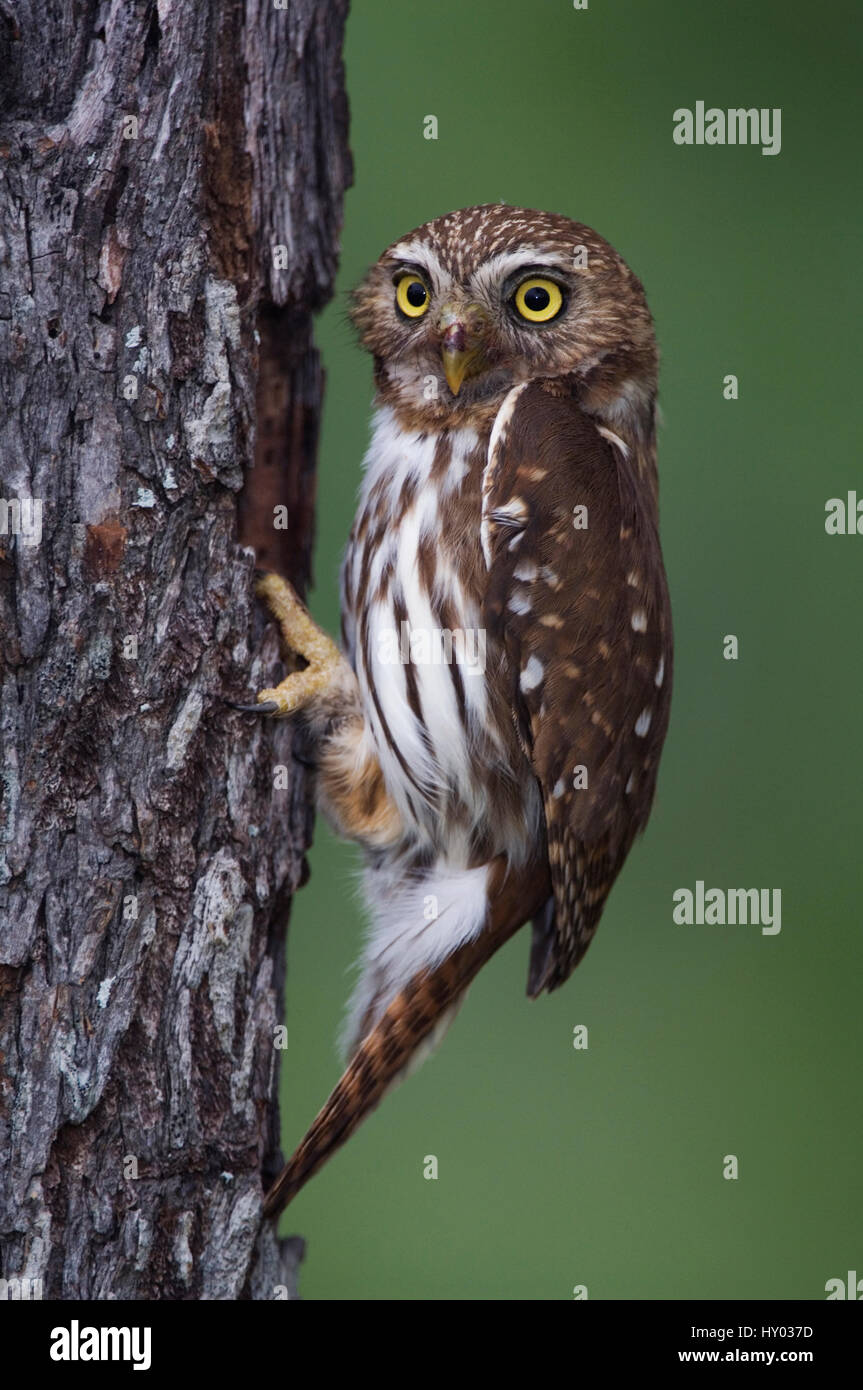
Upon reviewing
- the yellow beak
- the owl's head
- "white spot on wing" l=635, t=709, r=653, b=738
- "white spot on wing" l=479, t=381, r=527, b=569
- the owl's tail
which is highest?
the owl's head

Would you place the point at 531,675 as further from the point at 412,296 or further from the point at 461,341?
the point at 412,296

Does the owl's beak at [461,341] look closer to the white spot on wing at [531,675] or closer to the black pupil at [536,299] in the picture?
the black pupil at [536,299]

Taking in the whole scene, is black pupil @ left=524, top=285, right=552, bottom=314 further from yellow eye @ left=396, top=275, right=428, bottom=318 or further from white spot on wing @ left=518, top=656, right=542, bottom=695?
white spot on wing @ left=518, top=656, right=542, bottom=695

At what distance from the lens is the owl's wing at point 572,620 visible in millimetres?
1941

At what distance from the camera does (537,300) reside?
2086 millimetres

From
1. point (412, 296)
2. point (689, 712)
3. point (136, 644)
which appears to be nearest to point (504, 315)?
point (412, 296)

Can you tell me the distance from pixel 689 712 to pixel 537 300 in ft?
5.37

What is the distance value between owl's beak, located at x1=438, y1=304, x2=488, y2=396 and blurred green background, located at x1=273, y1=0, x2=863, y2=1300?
107 cm

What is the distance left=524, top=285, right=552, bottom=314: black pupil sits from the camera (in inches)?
82.1

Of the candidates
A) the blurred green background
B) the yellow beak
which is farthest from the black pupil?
the blurred green background

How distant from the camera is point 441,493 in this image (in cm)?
206

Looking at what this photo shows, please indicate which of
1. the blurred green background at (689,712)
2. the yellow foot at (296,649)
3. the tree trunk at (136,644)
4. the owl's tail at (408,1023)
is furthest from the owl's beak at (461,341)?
the blurred green background at (689,712)
